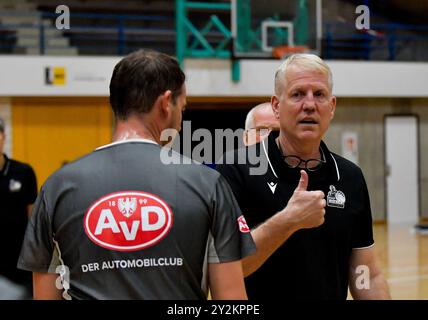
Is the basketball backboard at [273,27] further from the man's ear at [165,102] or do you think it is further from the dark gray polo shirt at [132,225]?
the dark gray polo shirt at [132,225]

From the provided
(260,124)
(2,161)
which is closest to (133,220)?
(260,124)

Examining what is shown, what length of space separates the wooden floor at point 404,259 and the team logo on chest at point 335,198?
5.01m

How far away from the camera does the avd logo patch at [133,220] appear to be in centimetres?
171

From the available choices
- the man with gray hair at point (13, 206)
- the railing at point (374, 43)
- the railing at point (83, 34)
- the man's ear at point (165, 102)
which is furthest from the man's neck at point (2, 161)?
the railing at point (374, 43)

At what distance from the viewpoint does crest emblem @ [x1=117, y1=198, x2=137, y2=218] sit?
171cm

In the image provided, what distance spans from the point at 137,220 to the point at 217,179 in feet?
0.88

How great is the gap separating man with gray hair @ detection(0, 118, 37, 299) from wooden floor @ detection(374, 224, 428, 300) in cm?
438

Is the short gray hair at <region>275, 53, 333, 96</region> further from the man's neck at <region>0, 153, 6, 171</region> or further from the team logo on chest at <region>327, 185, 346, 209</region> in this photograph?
the man's neck at <region>0, 153, 6, 171</region>

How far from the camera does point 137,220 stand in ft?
5.62

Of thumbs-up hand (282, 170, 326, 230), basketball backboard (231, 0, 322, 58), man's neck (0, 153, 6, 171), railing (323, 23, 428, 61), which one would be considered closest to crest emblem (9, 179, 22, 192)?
man's neck (0, 153, 6, 171)

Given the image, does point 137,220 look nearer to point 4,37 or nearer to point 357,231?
point 357,231

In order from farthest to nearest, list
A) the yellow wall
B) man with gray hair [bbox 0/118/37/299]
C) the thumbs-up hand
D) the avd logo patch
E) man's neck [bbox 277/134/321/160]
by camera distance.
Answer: the yellow wall
man with gray hair [bbox 0/118/37/299]
man's neck [bbox 277/134/321/160]
the thumbs-up hand
the avd logo patch

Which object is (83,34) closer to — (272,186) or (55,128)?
(55,128)
